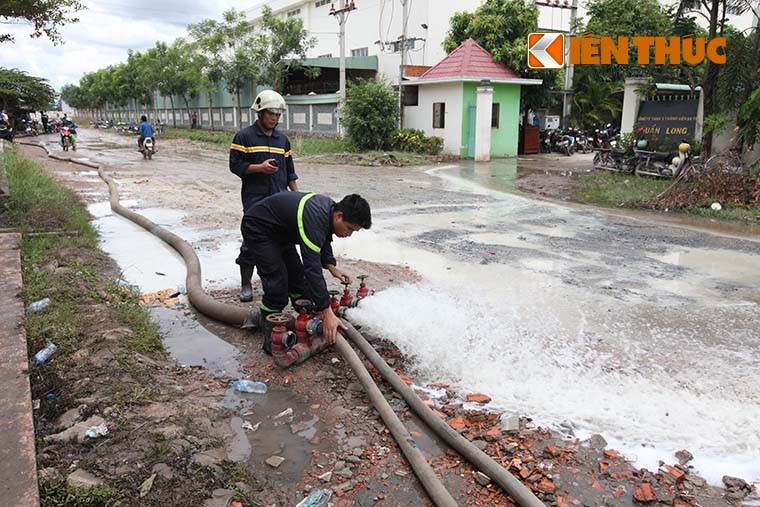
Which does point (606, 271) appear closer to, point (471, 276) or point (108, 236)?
point (471, 276)

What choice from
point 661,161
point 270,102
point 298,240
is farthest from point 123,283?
point 661,161

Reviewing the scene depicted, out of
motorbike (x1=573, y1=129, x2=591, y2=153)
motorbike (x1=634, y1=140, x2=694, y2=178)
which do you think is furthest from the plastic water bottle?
motorbike (x1=573, y1=129, x2=591, y2=153)

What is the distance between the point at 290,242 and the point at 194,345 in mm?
1164

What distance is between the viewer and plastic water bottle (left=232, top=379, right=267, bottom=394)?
11.9 feet

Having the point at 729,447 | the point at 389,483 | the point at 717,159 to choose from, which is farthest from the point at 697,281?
the point at 717,159

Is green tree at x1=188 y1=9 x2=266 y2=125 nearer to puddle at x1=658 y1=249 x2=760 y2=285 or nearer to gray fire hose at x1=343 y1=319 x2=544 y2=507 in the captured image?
puddle at x1=658 y1=249 x2=760 y2=285

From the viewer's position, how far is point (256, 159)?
480 cm

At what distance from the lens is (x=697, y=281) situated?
19.7ft

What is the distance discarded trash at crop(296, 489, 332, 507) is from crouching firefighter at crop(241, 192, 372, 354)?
3.37 feet

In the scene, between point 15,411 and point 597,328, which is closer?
point 15,411

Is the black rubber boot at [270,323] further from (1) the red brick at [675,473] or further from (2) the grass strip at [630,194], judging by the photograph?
(2) the grass strip at [630,194]

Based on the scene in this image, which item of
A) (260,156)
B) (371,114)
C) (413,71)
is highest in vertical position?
(413,71)

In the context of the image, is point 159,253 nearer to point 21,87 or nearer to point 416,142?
point 21,87

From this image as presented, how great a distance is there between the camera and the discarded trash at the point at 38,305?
4339mm
